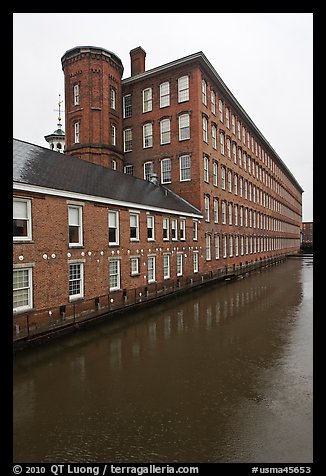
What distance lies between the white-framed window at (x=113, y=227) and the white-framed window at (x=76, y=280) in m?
2.79

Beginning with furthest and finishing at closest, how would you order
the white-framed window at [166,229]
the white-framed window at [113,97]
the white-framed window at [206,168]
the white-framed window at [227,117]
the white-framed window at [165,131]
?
the white-framed window at [227,117]
the white-framed window at [113,97]
the white-framed window at [165,131]
the white-framed window at [206,168]
the white-framed window at [166,229]

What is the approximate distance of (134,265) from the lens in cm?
1870

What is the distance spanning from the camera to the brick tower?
30.8 metres

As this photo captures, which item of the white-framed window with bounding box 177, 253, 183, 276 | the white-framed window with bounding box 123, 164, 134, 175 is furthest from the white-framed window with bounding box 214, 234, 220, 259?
the white-framed window with bounding box 123, 164, 134, 175

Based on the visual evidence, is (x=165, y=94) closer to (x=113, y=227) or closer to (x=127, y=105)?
(x=127, y=105)

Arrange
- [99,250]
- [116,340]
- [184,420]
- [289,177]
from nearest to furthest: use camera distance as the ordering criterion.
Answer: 1. [184,420]
2. [116,340]
3. [99,250]
4. [289,177]

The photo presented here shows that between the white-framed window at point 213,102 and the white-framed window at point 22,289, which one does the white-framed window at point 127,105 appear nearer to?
the white-framed window at point 213,102

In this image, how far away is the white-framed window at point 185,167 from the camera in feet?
96.1

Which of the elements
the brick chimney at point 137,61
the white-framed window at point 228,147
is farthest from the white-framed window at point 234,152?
the brick chimney at point 137,61

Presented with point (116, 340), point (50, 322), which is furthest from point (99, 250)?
point (116, 340)

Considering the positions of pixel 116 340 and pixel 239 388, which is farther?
pixel 116 340

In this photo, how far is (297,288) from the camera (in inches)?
895

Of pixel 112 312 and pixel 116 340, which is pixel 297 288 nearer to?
pixel 112 312
